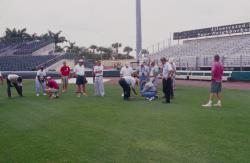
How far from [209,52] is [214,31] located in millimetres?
8427

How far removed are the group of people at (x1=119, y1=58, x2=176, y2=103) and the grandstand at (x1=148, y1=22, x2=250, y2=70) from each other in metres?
15.6

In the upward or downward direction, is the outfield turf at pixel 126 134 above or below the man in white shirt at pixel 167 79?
below

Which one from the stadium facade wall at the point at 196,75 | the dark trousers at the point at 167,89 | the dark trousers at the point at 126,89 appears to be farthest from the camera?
the stadium facade wall at the point at 196,75

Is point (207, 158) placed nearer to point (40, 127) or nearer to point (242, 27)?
point (40, 127)

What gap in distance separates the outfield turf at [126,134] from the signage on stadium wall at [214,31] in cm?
3725

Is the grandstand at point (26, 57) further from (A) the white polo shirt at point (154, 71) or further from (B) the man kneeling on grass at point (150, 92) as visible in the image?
(B) the man kneeling on grass at point (150, 92)

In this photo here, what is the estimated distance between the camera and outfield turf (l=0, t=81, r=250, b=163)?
6.40 metres

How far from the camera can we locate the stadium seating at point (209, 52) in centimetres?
3375

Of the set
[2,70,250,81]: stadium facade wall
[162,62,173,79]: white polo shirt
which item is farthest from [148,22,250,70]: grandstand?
[162,62,173,79]: white polo shirt

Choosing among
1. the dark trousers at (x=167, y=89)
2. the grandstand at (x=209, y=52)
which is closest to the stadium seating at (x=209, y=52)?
the grandstand at (x=209, y=52)

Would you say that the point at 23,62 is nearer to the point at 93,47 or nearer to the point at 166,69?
the point at 166,69

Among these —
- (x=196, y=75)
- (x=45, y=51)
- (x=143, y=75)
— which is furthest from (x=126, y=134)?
(x=45, y=51)

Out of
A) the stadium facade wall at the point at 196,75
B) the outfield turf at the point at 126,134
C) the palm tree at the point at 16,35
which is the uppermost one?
the palm tree at the point at 16,35

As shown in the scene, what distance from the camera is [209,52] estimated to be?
43.8 metres
